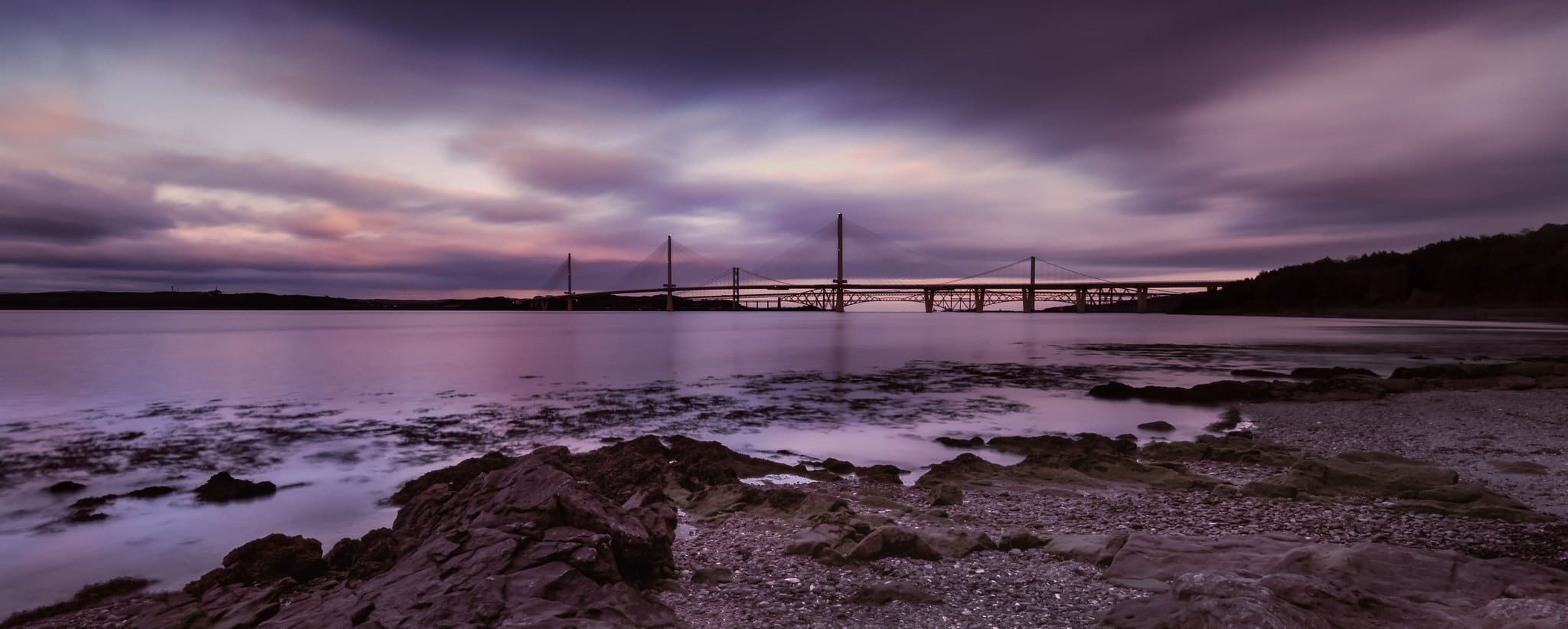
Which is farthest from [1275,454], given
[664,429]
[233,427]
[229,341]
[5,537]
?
[229,341]

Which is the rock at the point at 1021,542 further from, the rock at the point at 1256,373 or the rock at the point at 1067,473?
the rock at the point at 1256,373

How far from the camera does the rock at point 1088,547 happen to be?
420 centimetres

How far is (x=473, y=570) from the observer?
3670 mm

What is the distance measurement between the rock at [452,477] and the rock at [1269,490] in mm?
7072

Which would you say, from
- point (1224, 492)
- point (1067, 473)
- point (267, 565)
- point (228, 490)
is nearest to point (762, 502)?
point (1067, 473)

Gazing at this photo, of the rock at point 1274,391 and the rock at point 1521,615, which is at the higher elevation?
the rock at point 1521,615

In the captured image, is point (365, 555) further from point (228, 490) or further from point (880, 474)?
point (880, 474)

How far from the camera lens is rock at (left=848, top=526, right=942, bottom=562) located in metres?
4.43

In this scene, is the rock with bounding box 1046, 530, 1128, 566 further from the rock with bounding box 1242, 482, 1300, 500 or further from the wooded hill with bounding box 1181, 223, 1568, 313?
the wooded hill with bounding box 1181, 223, 1568, 313

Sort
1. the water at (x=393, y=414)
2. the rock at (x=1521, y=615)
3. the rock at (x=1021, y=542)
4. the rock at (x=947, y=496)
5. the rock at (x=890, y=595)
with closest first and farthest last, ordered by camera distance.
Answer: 1. the rock at (x=1521, y=615)
2. the rock at (x=890, y=595)
3. the rock at (x=1021, y=542)
4. the rock at (x=947, y=496)
5. the water at (x=393, y=414)

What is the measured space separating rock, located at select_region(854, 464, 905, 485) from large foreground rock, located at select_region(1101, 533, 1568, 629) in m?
3.31

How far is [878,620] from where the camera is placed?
3.57 meters

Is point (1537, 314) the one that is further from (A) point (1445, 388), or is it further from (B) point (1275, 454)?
(B) point (1275, 454)

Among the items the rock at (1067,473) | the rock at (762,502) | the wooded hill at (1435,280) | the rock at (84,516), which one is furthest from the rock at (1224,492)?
the wooded hill at (1435,280)
